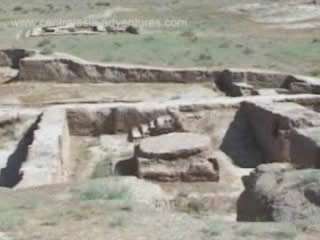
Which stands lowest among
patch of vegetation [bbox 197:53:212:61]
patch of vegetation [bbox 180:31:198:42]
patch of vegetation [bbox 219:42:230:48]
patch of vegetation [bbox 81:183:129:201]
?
patch of vegetation [bbox 180:31:198:42]

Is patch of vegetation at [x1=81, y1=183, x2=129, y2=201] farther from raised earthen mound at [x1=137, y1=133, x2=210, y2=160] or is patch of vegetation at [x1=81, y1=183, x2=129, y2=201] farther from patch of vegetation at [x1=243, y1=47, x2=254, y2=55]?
patch of vegetation at [x1=243, y1=47, x2=254, y2=55]

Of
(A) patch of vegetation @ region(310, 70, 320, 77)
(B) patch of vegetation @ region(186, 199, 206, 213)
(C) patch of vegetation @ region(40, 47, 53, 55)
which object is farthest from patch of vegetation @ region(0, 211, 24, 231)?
(C) patch of vegetation @ region(40, 47, 53, 55)

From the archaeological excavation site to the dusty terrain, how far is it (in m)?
0.03

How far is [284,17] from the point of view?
143 ft

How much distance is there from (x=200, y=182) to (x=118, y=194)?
3805mm

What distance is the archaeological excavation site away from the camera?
30.0ft

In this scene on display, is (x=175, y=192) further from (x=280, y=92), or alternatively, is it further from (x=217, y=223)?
(x=280, y=92)

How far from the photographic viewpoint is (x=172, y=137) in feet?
42.3

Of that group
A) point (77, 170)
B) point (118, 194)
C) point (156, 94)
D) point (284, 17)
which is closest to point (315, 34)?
point (284, 17)

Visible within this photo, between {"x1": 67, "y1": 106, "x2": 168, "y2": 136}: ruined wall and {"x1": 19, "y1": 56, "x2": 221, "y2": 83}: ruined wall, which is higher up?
{"x1": 67, "y1": 106, "x2": 168, "y2": 136}: ruined wall

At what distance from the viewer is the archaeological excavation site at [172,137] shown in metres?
9.14

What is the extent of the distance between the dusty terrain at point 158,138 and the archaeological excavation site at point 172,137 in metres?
0.03

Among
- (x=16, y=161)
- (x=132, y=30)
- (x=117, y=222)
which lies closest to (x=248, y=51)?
(x=132, y=30)

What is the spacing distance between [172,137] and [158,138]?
243 mm
